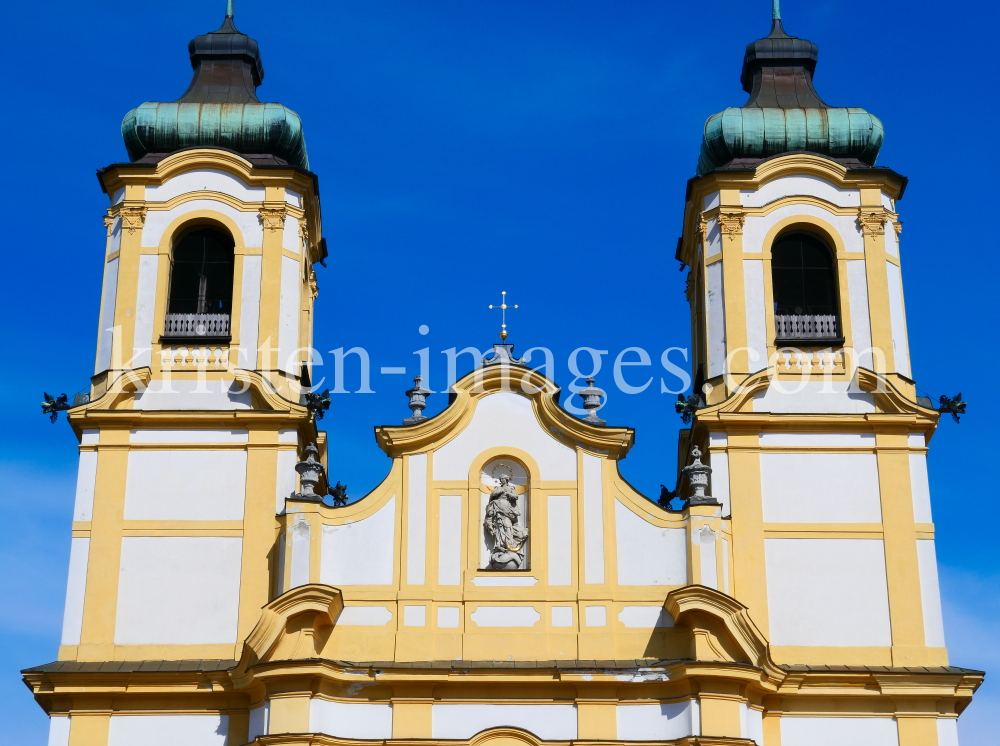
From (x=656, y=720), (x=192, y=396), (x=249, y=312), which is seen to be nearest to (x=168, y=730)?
(x=192, y=396)

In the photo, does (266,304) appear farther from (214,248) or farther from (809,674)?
(809,674)

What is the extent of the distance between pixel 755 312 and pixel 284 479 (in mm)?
6858

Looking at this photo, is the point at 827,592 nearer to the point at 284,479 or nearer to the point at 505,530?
the point at 505,530

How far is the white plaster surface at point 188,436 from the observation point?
23.2 meters

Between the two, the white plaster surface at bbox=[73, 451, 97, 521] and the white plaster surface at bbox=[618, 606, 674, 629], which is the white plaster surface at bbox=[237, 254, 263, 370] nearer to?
the white plaster surface at bbox=[73, 451, 97, 521]

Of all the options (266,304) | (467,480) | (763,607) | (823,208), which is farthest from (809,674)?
(266,304)

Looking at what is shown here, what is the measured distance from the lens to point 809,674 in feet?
70.3

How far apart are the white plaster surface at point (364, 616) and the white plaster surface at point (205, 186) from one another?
252 inches

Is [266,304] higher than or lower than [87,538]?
higher

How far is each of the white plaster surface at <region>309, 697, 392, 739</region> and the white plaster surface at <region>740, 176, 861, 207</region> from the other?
29.3 ft

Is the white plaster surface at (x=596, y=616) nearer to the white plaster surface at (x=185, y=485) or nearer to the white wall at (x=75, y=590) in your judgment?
the white plaster surface at (x=185, y=485)

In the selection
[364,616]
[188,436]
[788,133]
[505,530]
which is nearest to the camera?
[364,616]

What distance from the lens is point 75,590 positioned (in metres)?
22.2

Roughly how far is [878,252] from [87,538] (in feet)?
37.8
